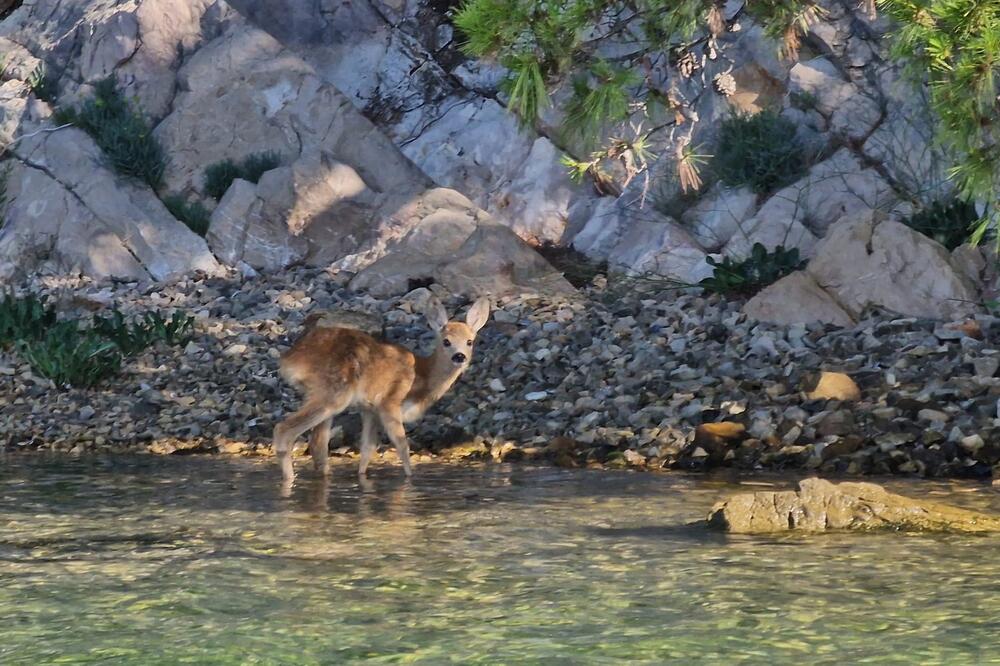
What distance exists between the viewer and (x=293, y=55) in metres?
22.2

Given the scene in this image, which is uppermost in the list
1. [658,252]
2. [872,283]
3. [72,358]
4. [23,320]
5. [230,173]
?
[230,173]

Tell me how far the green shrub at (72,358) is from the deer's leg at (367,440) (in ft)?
12.6

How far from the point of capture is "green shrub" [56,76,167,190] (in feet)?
68.9

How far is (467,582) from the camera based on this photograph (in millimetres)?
7488

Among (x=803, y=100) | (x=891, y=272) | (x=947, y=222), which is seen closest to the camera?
(x=891, y=272)

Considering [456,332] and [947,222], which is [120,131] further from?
[947,222]

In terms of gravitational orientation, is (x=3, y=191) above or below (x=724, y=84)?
above

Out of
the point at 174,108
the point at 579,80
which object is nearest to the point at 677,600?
the point at 579,80

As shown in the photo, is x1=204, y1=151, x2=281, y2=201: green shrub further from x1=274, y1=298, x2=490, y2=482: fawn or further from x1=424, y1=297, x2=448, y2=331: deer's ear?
x1=274, y1=298, x2=490, y2=482: fawn

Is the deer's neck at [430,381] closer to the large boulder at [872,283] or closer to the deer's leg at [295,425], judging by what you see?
the deer's leg at [295,425]

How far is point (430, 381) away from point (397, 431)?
92 cm

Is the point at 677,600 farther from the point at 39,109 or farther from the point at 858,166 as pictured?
the point at 39,109

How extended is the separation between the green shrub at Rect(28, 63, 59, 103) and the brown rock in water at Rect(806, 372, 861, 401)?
1343 centimetres

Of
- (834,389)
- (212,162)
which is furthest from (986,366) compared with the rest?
(212,162)
